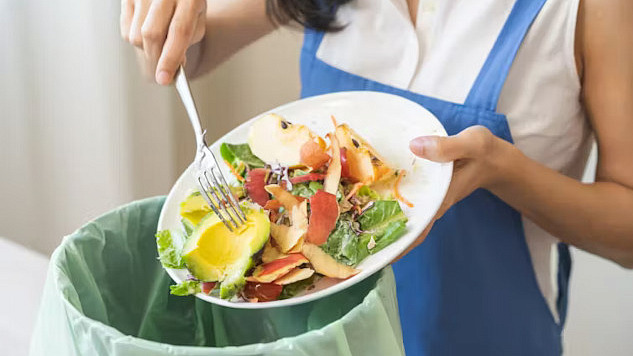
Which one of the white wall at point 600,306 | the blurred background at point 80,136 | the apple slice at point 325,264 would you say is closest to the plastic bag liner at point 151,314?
the apple slice at point 325,264

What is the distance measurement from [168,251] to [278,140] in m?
0.17

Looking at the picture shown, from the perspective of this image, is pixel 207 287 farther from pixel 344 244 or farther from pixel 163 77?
pixel 163 77

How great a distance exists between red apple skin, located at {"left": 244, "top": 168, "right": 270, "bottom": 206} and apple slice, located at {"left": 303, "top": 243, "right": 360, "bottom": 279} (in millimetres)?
82

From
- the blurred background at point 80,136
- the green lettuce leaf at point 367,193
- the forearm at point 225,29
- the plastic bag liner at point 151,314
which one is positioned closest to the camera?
the plastic bag liner at point 151,314

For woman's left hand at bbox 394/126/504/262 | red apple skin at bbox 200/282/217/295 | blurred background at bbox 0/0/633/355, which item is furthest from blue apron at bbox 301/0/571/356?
blurred background at bbox 0/0/633/355

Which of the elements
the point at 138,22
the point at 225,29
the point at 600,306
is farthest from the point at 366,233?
the point at 600,306

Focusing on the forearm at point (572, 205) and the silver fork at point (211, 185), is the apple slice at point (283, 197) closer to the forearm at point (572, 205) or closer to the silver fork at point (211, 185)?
the silver fork at point (211, 185)

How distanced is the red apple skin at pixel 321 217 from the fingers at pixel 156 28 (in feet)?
0.82

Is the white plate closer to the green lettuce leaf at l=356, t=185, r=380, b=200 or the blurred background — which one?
the green lettuce leaf at l=356, t=185, r=380, b=200

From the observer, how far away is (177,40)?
0.74 meters

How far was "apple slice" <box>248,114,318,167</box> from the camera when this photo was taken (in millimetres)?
726

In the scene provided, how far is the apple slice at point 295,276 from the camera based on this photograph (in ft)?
1.93

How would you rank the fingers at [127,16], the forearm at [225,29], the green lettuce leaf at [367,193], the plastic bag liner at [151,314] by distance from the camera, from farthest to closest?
the forearm at [225,29] < the fingers at [127,16] < the green lettuce leaf at [367,193] < the plastic bag liner at [151,314]

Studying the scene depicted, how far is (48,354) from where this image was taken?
21.8 inches
